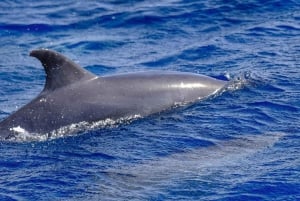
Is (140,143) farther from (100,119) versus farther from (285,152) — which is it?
(285,152)

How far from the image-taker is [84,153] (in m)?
12.2

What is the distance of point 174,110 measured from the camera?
14.0 m

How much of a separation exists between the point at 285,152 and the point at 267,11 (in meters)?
11.1

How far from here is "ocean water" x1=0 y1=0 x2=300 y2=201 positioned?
10.8m

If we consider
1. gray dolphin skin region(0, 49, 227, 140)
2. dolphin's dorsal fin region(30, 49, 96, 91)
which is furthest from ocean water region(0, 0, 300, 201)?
dolphin's dorsal fin region(30, 49, 96, 91)

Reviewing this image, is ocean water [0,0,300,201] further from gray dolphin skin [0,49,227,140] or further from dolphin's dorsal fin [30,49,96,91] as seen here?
dolphin's dorsal fin [30,49,96,91]

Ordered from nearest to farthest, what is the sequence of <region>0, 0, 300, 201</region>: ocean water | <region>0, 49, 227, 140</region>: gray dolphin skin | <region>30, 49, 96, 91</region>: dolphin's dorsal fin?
1. <region>0, 0, 300, 201</region>: ocean water
2. <region>30, 49, 96, 91</region>: dolphin's dorsal fin
3. <region>0, 49, 227, 140</region>: gray dolphin skin

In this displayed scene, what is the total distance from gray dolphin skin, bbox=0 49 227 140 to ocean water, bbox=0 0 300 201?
27 centimetres

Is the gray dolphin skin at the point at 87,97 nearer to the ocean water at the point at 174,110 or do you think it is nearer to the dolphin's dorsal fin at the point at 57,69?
the dolphin's dorsal fin at the point at 57,69

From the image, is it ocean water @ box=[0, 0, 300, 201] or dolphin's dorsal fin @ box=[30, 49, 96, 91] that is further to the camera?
dolphin's dorsal fin @ box=[30, 49, 96, 91]

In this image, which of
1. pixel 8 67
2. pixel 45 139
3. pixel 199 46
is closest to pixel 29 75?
pixel 8 67

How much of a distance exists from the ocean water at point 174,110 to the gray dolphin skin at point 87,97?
265 millimetres

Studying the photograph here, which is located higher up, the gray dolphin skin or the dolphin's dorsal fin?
the dolphin's dorsal fin

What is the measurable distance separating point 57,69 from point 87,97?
77 centimetres
